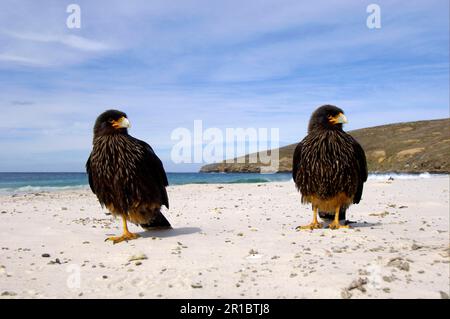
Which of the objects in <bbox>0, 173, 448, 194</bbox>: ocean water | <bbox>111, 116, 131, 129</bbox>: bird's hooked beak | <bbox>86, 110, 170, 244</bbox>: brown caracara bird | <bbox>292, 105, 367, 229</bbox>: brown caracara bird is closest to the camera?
<bbox>86, 110, 170, 244</bbox>: brown caracara bird

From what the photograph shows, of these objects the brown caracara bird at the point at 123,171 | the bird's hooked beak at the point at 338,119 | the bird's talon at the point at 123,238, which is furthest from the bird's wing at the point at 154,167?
the bird's hooked beak at the point at 338,119

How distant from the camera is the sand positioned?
383cm

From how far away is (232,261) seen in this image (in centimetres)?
485

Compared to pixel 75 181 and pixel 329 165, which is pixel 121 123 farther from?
pixel 75 181

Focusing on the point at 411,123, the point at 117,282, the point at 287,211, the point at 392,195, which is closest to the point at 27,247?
the point at 117,282

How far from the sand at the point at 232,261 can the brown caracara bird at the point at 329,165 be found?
1.70 ft

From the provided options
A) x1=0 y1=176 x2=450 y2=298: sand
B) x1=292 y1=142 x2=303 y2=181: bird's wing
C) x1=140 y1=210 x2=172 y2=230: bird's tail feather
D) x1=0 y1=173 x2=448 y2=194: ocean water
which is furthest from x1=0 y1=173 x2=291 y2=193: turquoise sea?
x1=292 y1=142 x2=303 y2=181: bird's wing

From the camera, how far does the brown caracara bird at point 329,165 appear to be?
6.78 meters

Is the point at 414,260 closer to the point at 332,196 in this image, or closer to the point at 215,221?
the point at 332,196

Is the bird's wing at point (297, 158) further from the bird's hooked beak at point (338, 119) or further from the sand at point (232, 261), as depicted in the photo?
the sand at point (232, 261)

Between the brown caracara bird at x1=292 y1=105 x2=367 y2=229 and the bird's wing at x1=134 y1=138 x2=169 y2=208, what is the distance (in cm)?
220

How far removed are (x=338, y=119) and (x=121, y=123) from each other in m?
3.45

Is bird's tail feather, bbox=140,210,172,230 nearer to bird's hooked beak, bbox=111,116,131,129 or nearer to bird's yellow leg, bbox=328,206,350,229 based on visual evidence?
bird's hooked beak, bbox=111,116,131,129

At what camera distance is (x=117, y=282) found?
4.25 metres
